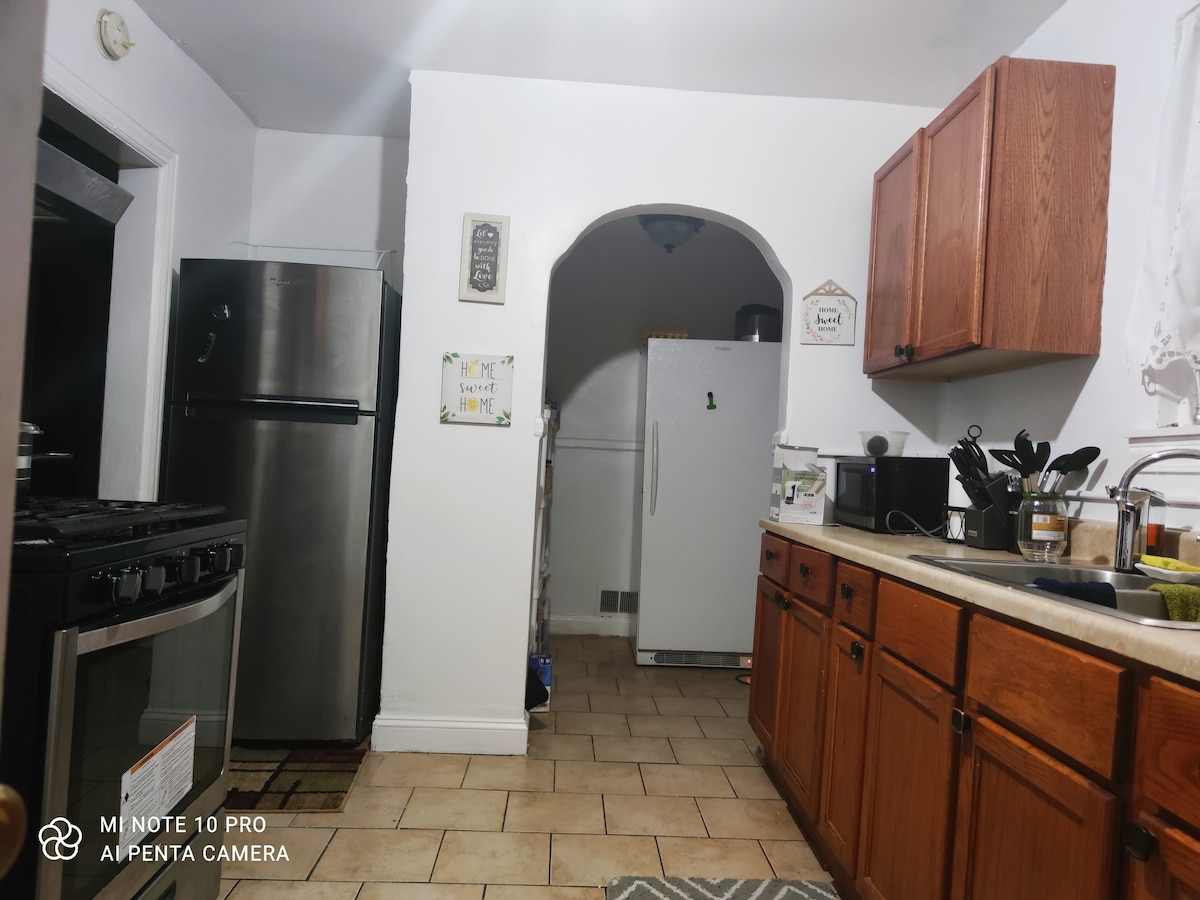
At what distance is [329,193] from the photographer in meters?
3.24

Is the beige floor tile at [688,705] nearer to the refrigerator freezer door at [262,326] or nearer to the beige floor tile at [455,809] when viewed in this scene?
the beige floor tile at [455,809]

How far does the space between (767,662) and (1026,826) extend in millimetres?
1396

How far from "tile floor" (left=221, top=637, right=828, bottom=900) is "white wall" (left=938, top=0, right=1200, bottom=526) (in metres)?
1.34

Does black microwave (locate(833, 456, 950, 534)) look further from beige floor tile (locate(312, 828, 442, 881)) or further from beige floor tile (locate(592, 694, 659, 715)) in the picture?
beige floor tile (locate(312, 828, 442, 881))

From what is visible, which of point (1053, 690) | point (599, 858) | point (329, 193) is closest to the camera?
point (1053, 690)

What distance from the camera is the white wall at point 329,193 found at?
321cm

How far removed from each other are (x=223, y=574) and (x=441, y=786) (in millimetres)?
1157

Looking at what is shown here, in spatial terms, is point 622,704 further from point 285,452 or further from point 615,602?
point 285,452

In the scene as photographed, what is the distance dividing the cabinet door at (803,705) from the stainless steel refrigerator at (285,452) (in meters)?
1.46

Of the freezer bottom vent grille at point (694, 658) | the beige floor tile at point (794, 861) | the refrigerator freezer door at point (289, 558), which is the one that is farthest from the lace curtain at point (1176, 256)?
the freezer bottom vent grille at point (694, 658)

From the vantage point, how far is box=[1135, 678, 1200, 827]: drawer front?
0.79 m

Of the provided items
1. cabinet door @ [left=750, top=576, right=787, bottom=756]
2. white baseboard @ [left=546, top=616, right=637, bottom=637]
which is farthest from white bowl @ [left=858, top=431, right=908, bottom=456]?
white baseboard @ [left=546, top=616, right=637, bottom=637]

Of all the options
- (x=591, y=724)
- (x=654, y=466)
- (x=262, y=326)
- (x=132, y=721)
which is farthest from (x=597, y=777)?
(x=262, y=326)

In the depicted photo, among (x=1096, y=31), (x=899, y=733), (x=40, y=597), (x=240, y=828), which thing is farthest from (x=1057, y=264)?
(x=240, y=828)
